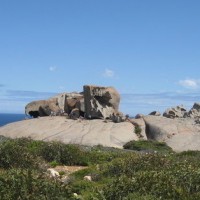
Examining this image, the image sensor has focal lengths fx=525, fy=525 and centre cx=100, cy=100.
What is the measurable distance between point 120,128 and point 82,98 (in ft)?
31.9

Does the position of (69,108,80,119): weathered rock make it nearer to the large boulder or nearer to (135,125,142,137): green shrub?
the large boulder

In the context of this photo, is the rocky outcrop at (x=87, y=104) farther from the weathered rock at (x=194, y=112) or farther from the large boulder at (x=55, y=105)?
the weathered rock at (x=194, y=112)

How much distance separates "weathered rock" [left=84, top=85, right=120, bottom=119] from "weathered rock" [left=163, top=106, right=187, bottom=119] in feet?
30.0

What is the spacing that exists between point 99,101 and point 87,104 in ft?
4.68

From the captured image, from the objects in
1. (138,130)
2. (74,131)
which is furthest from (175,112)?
(74,131)

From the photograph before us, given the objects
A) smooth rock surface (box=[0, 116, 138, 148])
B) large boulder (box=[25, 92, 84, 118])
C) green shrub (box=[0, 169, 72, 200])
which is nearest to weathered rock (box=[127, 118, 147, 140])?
smooth rock surface (box=[0, 116, 138, 148])

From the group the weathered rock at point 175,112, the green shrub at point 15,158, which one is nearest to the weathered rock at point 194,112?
the weathered rock at point 175,112

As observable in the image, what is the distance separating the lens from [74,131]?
52.3m

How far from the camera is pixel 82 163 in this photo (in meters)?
33.7

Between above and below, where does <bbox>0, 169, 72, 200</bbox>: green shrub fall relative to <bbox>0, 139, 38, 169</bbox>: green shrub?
above

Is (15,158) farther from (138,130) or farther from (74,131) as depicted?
(138,130)

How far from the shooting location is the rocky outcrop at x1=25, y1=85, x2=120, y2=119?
59016mm

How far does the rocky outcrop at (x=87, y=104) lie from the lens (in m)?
59.0

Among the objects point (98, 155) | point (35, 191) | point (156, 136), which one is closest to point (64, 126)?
point (156, 136)
